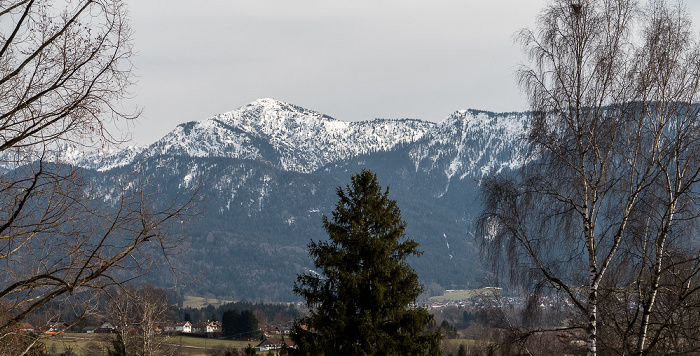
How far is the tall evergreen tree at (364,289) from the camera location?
2089cm

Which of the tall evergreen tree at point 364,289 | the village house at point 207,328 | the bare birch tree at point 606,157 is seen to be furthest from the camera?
the village house at point 207,328

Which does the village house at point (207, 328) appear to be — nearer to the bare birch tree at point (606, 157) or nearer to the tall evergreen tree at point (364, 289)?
the tall evergreen tree at point (364, 289)

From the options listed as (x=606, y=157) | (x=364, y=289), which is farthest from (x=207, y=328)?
(x=606, y=157)

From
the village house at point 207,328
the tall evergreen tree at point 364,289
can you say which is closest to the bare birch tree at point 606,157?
the tall evergreen tree at point 364,289

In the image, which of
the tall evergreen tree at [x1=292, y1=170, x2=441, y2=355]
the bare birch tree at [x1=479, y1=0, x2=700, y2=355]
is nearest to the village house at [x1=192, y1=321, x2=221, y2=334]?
the tall evergreen tree at [x1=292, y1=170, x2=441, y2=355]

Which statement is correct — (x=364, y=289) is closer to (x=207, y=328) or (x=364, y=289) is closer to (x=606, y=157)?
(x=606, y=157)

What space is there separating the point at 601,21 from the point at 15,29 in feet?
39.0

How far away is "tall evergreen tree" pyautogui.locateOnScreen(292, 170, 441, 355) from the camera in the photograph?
68.5 feet

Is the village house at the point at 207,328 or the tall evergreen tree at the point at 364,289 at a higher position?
the tall evergreen tree at the point at 364,289

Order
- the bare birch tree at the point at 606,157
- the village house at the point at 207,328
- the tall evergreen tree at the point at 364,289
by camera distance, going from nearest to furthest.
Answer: the bare birch tree at the point at 606,157 → the tall evergreen tree at the point at 364,289 → the village house at the point at 207,328

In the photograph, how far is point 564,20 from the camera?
14.6 meters

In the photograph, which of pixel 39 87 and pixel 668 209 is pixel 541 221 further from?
pixel 39 87

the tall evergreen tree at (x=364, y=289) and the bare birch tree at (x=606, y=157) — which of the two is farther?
the tall evergreen tree at (x=364, y=289)

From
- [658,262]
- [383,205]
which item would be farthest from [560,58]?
[383,205]
